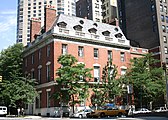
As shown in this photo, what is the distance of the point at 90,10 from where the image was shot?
110 m

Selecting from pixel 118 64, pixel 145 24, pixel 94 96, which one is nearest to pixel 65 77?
pixel 94 96

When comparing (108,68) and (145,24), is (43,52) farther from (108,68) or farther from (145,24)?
(145,24)

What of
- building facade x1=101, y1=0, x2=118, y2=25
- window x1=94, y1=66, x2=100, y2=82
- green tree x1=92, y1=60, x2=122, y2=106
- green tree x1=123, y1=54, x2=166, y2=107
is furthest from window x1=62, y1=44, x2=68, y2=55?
building facade x1=101, y1=0, x2=118, y2=25

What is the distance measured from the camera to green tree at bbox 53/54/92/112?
38250mm

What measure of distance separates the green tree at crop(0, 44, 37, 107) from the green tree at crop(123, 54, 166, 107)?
16573 millimetres

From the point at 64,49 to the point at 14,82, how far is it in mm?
10312

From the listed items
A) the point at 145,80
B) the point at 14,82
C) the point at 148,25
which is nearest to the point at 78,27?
the point at 14,82

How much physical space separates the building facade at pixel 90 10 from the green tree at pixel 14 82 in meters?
58.6

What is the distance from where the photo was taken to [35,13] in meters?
135

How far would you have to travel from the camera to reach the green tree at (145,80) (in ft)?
148

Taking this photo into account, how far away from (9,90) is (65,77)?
11.0 metres

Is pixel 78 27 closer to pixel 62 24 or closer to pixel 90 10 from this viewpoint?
pixel 62 24

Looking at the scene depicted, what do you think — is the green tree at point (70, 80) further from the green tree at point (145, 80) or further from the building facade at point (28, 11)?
the building facade at point (28, 11)

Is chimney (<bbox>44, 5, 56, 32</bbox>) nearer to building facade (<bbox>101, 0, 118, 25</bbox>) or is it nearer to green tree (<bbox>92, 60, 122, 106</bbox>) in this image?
green tree (<bbox>92, 60, 122, 106</bbox>)
